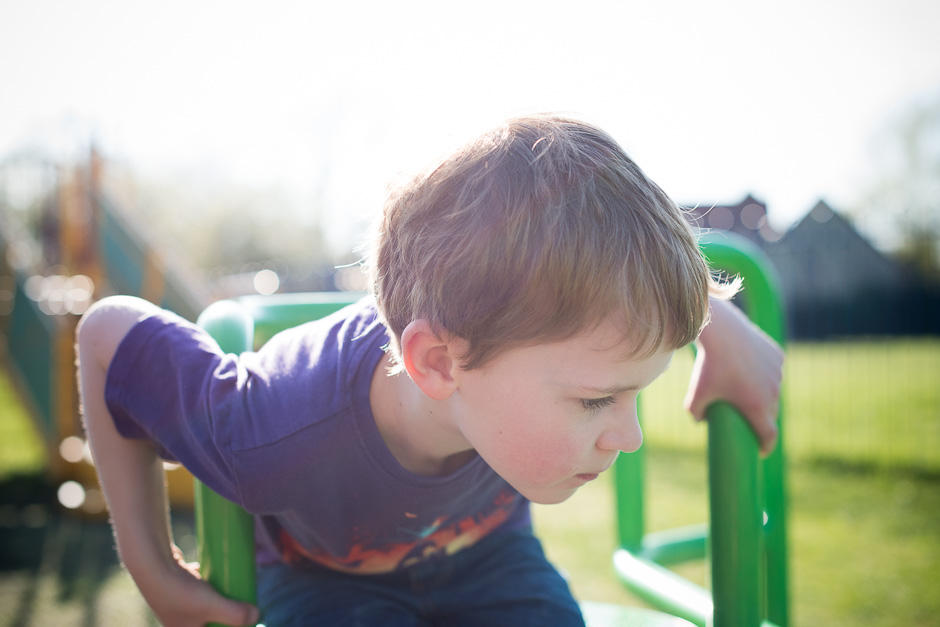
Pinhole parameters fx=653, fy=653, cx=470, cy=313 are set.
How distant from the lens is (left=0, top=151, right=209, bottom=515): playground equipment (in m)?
3.24

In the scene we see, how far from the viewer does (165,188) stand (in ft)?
60.1

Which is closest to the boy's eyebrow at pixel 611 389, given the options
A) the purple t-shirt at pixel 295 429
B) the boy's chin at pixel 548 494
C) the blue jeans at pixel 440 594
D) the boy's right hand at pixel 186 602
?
the boy's chin at pixel 548 494

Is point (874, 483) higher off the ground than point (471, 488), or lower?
lower

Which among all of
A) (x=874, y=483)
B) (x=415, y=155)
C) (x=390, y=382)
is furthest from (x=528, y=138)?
(x=874, y=483)

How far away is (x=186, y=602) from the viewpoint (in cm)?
84

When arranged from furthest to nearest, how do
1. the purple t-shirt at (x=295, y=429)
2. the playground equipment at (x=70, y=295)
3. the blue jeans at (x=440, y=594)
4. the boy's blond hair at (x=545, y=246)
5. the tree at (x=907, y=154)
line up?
the tree at (x=907, y=154)
the playground equipment at (x=70, y=295)
the blue jeans at (x=440, y=594)
the purple t-shirt at (x=295, y=429)
the boy's blond hair at (x=545, y=246)

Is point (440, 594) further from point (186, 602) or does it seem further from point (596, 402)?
point (596, 402)

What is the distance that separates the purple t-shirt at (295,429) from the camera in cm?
80

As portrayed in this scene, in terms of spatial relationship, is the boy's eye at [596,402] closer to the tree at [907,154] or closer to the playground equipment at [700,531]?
the playground equipment at [700,531]

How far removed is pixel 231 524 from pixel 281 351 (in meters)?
0.24

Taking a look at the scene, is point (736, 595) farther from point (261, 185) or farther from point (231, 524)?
point (261, 185)

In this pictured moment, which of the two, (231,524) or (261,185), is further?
(261,185)

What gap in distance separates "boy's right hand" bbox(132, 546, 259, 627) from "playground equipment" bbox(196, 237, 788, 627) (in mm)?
18

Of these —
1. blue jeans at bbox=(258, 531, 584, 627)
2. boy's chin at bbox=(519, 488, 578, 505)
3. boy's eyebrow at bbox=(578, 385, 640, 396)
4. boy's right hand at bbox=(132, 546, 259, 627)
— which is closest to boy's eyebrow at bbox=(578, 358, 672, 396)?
boy's eyebrow at bbox=(578, 385, 640, 396)
